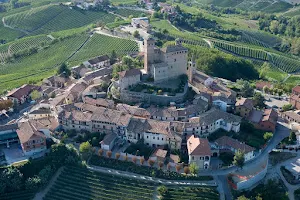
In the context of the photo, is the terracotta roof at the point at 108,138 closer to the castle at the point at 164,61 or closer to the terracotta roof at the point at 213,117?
the terracotta roof at the point at 213,117

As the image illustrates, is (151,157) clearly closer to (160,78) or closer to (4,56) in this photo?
(160,78)

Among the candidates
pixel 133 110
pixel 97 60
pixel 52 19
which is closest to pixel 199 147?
pixel 133 110

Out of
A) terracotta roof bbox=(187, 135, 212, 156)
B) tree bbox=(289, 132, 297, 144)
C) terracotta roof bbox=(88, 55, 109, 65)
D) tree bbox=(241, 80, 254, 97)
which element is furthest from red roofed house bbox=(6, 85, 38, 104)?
tree bbox=(289, 132, 297, 144)

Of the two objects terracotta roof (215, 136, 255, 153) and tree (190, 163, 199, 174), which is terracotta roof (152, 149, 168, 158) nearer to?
tree (190, 163, 199, 174)

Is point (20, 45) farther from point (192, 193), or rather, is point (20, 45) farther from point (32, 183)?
point (192, 193)

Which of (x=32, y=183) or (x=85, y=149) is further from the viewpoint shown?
(x=85, y=149)

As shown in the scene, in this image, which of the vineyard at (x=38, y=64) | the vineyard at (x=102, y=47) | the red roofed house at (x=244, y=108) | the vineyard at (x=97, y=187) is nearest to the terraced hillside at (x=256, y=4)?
the vineyard at (x=102, y=47)
